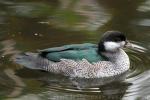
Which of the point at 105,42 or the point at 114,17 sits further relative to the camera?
the point at 114,17

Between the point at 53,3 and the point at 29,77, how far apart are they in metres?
3.56

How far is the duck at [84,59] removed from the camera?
1025 cm

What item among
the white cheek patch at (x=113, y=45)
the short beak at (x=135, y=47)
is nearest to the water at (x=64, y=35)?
the short beak at (x=135, y=47)

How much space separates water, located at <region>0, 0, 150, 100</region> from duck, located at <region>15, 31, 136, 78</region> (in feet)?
0.49

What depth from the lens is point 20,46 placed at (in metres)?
11.1

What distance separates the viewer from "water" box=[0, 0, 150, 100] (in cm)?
952

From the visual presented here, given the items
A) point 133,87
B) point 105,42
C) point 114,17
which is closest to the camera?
point 133,87

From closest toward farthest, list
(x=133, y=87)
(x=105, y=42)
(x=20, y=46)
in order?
(x=133, y=87) < (x=105, y=42) < (x=20, y=46)

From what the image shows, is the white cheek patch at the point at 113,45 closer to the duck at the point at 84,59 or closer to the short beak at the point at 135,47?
the duck at the point at 84,59

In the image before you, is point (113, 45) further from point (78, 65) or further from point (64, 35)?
point (64, 35)

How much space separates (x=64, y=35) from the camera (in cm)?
1163

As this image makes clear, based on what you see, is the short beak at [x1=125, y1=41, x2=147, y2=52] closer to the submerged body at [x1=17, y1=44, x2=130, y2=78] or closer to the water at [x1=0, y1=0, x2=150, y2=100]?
the water at [x1=0, y1=0, x2=150, y2=100]

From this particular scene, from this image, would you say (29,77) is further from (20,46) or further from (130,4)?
(130,4)

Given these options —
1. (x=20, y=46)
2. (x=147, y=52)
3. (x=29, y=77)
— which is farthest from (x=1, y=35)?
(x=147, y=52)
